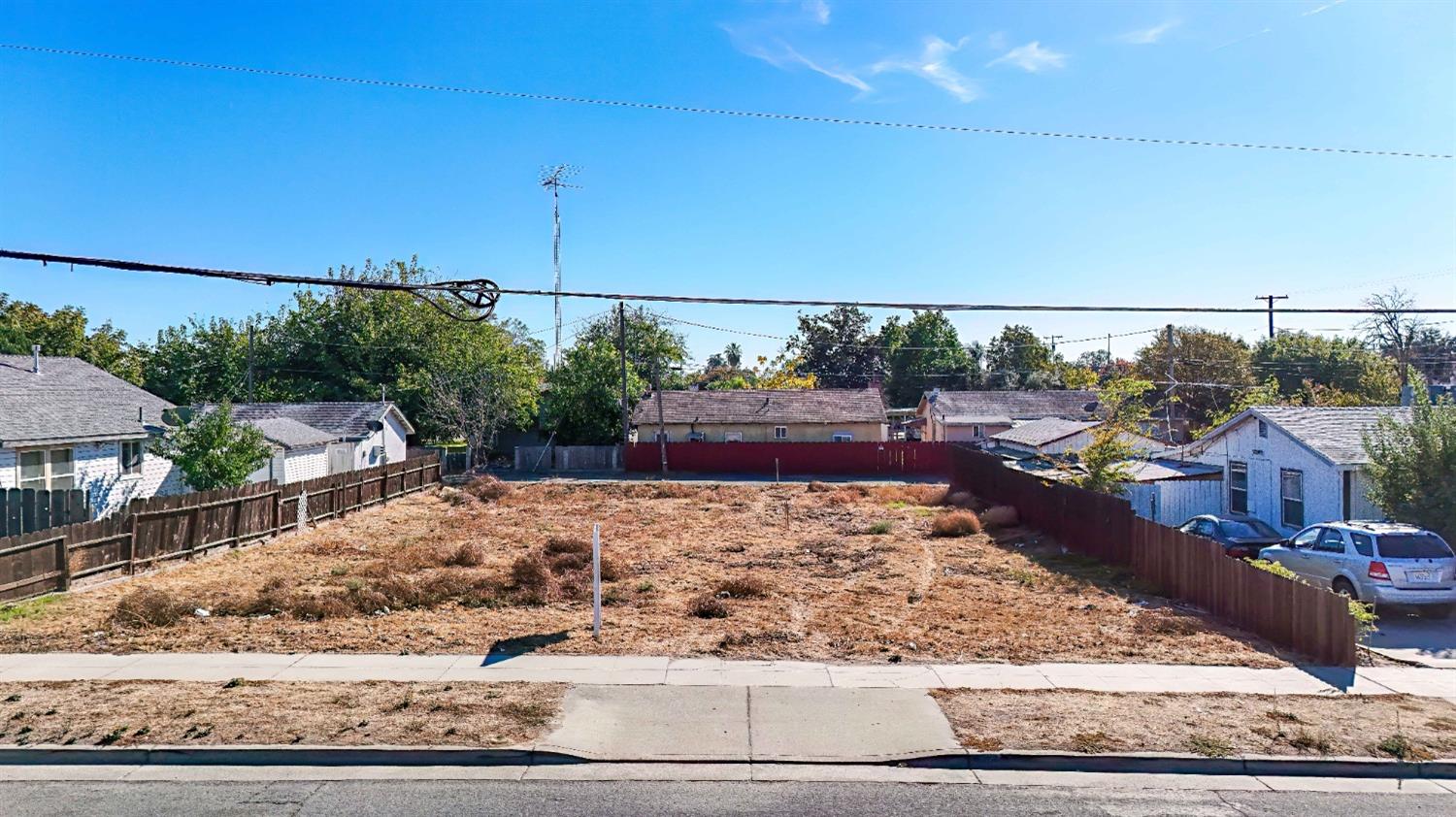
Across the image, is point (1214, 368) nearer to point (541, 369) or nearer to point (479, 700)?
point (541, 369)

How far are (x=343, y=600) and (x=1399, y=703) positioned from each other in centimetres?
1497

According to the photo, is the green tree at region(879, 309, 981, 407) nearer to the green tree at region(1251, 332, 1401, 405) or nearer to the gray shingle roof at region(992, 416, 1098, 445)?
the green tree at region(1251, 332, 1401, 405)

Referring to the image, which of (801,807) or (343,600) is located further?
(343,600)

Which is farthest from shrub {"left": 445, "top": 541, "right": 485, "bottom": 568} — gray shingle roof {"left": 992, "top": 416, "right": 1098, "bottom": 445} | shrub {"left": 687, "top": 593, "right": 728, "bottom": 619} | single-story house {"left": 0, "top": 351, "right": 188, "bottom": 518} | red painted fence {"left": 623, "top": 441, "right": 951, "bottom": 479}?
red painted fence {"left": 623, "top": 441, "right": 951, "bottom": 479}

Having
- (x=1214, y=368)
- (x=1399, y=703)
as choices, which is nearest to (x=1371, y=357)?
(x=1214, y=368)

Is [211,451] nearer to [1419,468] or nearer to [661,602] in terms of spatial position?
[661,602]

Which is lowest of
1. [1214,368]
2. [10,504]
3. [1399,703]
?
[1399,703]

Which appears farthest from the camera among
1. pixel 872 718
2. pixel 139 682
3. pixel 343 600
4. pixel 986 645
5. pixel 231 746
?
pixel 343 600

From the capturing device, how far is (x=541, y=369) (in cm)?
6544

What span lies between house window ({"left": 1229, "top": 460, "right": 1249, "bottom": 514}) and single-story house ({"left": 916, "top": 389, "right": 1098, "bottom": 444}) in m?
31.6

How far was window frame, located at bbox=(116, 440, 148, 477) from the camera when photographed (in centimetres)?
2600

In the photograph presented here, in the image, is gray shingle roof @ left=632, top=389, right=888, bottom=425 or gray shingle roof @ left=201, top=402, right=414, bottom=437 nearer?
gray shingle roof @ left=201, top=402, right=414, bottom=437

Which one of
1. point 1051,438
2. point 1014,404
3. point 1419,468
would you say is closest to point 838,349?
point 1014,404

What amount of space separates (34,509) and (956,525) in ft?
72.6
